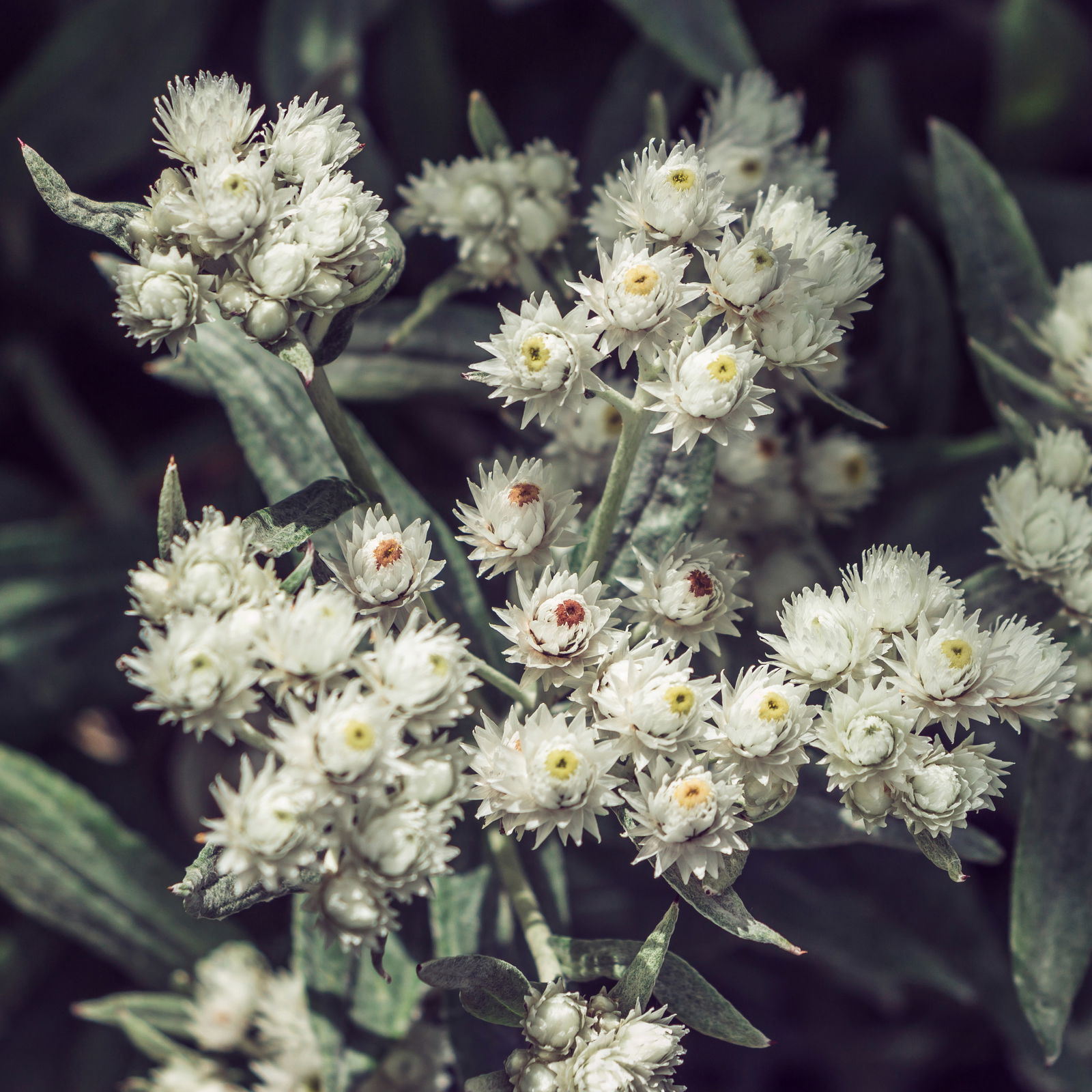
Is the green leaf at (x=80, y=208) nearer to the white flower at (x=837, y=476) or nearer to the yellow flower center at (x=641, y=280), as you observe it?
the yellow flower center at (x=641, y=280)

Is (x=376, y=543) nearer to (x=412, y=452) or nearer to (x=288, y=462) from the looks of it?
(x=288, y=462)

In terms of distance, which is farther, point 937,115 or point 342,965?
point 937,115

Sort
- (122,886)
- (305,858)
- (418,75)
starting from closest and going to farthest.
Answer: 1. (305,858)
2. (122,886)
3. (418,75)

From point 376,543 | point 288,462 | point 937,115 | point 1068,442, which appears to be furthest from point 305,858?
point 937,115

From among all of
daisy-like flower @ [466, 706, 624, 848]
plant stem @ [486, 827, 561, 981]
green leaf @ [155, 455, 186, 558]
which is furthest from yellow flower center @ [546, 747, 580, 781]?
green leaf @ [155, 455, 186, 558]

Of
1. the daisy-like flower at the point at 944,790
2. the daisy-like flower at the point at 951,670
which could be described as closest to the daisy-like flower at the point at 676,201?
the daisy-like flower at the point at 951,670

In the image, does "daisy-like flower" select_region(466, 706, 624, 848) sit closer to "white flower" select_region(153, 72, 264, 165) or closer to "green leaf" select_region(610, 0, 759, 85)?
"white flower" select_region(153, 72, 264, 165)

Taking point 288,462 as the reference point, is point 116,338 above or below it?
above
